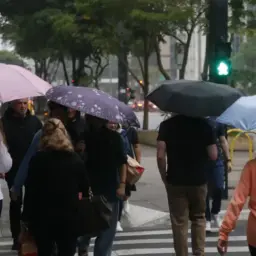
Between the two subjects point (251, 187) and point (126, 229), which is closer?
point (251, 187)

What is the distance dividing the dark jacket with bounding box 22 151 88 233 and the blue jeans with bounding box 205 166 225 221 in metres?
4.22

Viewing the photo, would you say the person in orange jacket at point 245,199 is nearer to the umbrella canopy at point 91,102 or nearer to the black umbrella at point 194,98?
the umbrella canopy at point 91,102

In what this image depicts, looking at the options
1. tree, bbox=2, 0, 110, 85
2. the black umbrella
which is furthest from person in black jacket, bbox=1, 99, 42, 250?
tree, bbox=2, 0, 110, 85

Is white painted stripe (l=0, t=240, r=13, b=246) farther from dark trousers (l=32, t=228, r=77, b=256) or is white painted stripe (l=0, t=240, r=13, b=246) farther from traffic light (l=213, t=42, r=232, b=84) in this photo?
traffic light (l=213, t=42, r=232, b=84)

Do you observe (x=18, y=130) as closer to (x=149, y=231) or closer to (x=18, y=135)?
(x=18, y=135)

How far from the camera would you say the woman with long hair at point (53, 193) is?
→ 5.97m

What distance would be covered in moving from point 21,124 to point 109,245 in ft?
6.77

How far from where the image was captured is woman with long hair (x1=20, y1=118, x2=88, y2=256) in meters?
5.97

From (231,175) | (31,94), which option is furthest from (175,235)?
(231,175)

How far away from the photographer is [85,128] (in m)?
7.45

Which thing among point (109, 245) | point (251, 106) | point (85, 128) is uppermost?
point (251, 106)

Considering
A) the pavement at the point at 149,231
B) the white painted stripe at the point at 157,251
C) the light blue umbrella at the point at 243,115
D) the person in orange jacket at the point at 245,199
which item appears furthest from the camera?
the pavement at the point at 149,231

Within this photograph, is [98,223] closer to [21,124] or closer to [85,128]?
[85,128]

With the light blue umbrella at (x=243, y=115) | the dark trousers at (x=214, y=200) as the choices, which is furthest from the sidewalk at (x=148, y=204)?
the light blue umbrella at (x=243, y=115)
